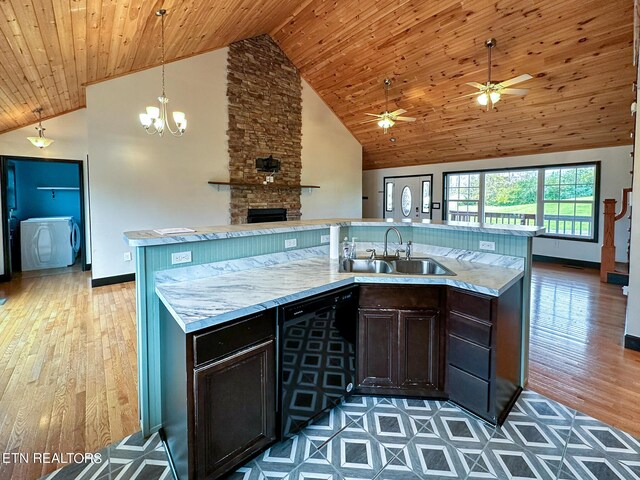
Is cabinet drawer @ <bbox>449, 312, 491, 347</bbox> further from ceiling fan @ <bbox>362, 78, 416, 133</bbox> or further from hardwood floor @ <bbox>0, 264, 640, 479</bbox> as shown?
ceiling fan @ <bbox>362, 78, 416, 133</bbox>

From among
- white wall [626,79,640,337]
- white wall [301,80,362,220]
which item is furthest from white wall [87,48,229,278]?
white wall [626,79,640,337]

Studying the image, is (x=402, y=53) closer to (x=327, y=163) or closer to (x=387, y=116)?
(x=387, y=116)

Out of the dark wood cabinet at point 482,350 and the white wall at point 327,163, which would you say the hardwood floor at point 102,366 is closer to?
the dark wood cabinet at point 482,350

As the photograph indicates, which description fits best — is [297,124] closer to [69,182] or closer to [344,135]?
[344,135]

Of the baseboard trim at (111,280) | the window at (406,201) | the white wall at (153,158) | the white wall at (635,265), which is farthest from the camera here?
the window at (406,201)

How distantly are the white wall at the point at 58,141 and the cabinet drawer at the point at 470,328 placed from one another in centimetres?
666

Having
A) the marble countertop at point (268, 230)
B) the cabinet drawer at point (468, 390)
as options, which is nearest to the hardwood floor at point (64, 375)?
the marble countertop at point (268, 230)

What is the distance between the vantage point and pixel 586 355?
297 centimetres

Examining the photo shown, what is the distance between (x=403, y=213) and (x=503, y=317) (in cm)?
756

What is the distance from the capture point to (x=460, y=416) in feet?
6.95

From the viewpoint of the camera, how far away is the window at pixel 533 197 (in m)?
6.58

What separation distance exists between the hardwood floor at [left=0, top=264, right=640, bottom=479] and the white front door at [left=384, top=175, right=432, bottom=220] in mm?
4502

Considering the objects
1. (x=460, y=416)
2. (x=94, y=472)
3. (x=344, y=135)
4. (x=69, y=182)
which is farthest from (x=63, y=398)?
(x=344, y=135)

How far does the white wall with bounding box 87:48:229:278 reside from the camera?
495 centimetres
